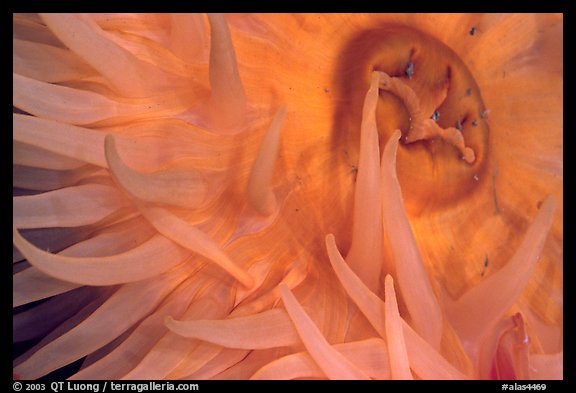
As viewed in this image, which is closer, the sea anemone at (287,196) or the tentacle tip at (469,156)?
the sea anemone at (287,196)

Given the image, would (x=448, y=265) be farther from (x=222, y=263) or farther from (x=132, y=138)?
(x=132, y=138)

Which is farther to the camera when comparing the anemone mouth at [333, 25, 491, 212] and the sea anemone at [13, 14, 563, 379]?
the anemone mouth at [333, 25, 491, 212]

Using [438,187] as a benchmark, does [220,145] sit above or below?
above

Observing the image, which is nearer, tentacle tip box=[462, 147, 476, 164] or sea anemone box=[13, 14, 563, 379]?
sea anemone box=[13, 14, 563, 379]

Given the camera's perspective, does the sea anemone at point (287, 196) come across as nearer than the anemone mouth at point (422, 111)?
Yes
